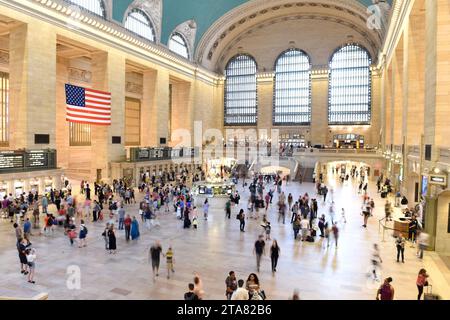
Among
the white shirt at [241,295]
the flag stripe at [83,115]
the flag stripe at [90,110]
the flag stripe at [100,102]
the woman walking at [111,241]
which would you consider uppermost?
the flag stripe at [100,102]

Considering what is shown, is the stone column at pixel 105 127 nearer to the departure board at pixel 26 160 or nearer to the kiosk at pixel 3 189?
the departure board at pixel 26 160

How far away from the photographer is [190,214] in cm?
1392

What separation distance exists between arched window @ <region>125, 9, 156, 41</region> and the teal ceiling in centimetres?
138

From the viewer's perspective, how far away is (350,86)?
3941 centimetres

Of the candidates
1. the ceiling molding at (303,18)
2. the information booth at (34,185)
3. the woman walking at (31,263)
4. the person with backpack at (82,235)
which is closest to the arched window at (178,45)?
the ceiling molding at (303,18)

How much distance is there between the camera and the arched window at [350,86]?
127 ft

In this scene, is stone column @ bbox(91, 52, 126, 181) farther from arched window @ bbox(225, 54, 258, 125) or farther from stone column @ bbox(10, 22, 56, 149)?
arched window @ bbox(225, 54, 258, 125)

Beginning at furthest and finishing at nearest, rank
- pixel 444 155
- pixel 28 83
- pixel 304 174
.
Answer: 1. pixel 304 174
2. pixel 28 83
3. pixel 444 155

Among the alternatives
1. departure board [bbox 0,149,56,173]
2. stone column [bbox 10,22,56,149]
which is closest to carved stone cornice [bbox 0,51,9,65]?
stone column [bbox 10,22,56,149]

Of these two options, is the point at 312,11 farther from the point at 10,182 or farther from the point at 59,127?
the point at 10,182

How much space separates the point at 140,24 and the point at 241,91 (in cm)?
1788

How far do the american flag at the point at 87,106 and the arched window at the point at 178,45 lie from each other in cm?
1307

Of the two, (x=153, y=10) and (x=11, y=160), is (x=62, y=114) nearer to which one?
(x=11, y=160)

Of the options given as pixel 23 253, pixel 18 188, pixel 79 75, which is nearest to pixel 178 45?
pixel 79 75
